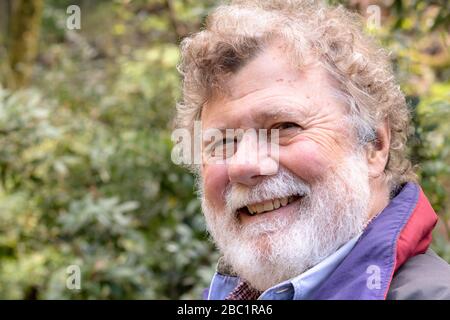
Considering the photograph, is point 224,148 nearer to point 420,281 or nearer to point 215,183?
point 215,183

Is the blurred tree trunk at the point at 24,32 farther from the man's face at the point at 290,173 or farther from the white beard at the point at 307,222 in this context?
the white beard at the point at 307,222

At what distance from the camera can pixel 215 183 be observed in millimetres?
2088

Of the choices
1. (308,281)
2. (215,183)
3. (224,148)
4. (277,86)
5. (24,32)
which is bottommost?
(308,281)

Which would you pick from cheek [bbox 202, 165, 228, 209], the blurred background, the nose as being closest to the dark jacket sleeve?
the nose

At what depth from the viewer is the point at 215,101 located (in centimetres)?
212

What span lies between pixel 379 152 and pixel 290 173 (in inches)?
13.5

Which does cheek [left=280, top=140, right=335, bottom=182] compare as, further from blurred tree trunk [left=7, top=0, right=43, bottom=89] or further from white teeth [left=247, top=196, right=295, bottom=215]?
blurred tree trunk [left=7, top=0, right=43, bottom=89]

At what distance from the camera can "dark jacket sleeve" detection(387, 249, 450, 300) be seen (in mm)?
1631

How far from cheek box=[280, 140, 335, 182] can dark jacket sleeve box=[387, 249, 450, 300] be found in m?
0.35

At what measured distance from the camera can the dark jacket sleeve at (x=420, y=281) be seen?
1631 mm

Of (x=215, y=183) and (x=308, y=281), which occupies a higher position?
(x=215, y=183)

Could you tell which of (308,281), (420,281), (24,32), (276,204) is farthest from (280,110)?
(24,32)
